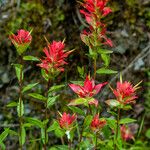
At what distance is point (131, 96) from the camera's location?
1820 mm

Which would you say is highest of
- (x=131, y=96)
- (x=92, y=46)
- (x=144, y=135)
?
(x=92, y=46)

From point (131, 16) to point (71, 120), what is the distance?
1.70 meters

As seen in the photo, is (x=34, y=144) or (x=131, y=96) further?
(x=34, y=144)

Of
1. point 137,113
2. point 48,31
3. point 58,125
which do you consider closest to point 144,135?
point 137,113

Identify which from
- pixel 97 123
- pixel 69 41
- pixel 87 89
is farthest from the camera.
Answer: pixel 69 41

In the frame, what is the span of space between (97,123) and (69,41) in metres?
1.48

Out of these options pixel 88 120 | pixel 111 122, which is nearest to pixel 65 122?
pixel 88 120

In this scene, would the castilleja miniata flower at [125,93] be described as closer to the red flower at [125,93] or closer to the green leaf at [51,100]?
the red flower at [125,93]

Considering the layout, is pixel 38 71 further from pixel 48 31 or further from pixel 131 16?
pixel 131 16

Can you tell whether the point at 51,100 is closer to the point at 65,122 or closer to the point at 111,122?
the point at 65,122

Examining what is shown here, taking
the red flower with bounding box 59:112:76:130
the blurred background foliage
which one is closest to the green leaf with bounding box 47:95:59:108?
the red flower with bounding box 59:112:76:130

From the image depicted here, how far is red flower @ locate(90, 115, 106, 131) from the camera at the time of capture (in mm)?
1875

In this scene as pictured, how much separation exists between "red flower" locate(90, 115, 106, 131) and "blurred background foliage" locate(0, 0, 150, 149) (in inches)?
50.7

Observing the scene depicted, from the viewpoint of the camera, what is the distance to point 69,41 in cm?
328
